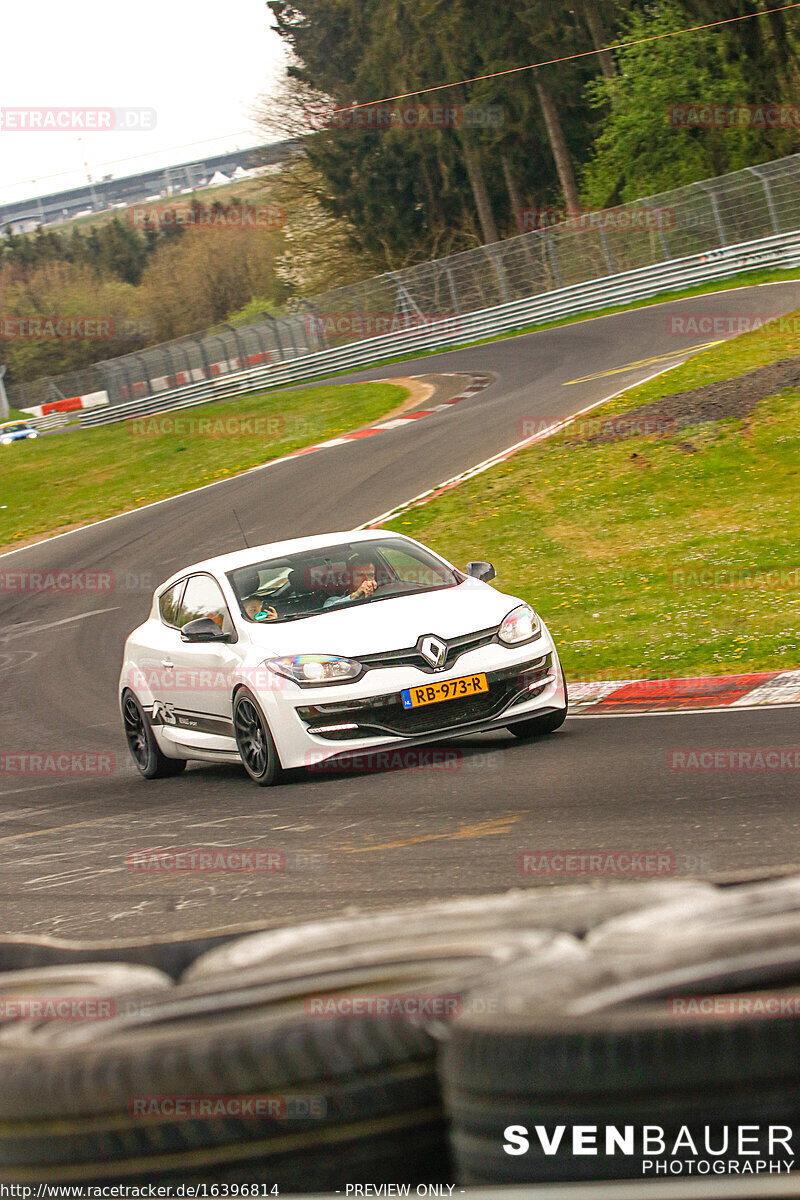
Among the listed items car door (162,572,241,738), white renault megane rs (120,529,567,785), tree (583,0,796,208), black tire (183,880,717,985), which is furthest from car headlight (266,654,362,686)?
tree (583,0,796,208)

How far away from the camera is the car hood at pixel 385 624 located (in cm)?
820

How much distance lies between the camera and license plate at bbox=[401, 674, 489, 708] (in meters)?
8.04

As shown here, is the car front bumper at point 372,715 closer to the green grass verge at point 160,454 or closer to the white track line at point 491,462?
the white track line at point 491,462

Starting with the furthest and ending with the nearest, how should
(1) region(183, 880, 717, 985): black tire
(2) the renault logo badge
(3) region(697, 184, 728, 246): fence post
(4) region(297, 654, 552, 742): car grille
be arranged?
1. (3) region(697, 184, 728, 246): fence post
2. (2) the renault logo badge
3. (4) region(297, 654, 552, 742): car grille
4. (1) region(183, 880, 717, 985): black tire

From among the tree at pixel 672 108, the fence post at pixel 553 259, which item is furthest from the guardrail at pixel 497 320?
the tree at pixel 672 108

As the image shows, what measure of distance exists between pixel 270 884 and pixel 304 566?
372 centimetres

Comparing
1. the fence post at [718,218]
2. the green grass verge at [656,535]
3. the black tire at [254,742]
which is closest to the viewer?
the black tire at [254,742]

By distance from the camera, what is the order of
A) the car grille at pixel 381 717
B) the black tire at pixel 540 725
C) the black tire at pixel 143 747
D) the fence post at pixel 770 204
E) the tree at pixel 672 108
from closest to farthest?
the car grille at pixel 381 717, the black tire at pixel 540 725, the black tire at pixel 143 747, the fence post at pixel 770 204, the tree at pixel 672 108

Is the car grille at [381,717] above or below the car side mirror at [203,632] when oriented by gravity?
below

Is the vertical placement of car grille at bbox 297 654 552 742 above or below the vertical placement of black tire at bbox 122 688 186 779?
above

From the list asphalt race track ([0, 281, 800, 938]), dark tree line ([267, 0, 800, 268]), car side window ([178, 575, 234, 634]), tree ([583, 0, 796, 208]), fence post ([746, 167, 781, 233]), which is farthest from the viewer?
dark tree line ([267, 0, 800, 268])

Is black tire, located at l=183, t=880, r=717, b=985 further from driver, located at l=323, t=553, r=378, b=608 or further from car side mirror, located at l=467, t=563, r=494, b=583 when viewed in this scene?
car side mirror, located at l=467, t=563, r=494, b=583

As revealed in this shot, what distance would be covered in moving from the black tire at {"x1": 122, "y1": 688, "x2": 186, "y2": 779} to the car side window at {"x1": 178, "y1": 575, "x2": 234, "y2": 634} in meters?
0.85

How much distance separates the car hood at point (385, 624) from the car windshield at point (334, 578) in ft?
0.74
